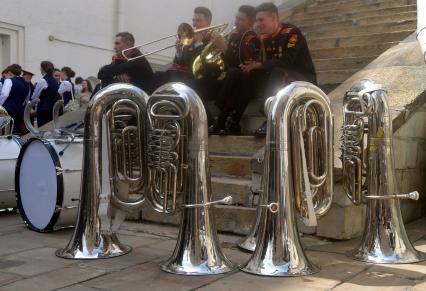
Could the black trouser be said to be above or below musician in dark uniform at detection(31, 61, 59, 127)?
below

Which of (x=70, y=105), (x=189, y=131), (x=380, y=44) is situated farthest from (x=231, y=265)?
(x=70, y=105)

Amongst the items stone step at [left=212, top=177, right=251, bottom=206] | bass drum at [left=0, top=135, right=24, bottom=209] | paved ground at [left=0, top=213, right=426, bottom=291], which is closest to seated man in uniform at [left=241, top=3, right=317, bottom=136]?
stone step at [left=212, top=177, right=251, bottom=206]

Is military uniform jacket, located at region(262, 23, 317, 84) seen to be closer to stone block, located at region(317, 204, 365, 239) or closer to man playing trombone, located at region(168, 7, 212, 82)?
man playing trombone, located at region(168, 7, 212, 82)

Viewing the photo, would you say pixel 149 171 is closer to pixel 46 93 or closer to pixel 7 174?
pixel 7 174

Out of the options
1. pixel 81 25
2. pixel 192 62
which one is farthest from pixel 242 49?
pixel 81 25

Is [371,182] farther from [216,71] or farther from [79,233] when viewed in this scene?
[216,71]

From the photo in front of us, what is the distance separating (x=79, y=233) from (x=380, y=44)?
207 inches

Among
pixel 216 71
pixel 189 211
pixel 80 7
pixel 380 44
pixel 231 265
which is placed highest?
pixel 80 7

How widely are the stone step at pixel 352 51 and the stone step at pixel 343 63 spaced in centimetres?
20

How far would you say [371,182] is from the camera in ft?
12.0

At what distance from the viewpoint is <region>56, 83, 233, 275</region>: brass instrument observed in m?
3.37

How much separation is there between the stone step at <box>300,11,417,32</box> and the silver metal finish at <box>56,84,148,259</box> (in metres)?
5.59

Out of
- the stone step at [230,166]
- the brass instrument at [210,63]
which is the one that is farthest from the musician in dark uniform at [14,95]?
the stone step at [230,166]

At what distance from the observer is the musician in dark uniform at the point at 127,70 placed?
655cm
